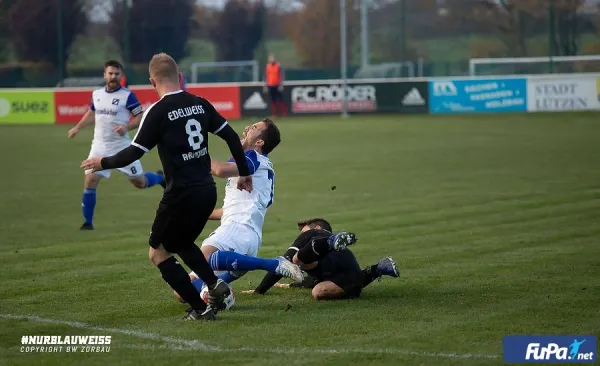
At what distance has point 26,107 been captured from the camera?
38.4 meters

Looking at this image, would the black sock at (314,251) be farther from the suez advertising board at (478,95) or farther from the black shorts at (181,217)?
the suez advertising board at (478,95)

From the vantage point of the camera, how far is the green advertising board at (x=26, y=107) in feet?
125

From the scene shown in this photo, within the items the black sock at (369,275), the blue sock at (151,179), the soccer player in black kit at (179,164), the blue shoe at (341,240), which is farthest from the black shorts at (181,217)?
the blue sock at (151,179)

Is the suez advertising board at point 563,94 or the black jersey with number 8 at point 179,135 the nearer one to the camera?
the black jersey with number 8 at point 179,135

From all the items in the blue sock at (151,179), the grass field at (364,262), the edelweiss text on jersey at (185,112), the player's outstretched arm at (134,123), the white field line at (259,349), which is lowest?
the grass field at (364,262)

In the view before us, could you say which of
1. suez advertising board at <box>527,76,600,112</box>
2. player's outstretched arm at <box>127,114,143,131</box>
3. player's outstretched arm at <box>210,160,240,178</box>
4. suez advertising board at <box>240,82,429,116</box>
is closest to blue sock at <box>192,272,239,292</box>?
player's outstretched arm at <box>210,160,240,178</box>

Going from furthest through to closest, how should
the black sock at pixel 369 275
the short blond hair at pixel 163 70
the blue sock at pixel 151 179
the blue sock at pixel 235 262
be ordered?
the blue sock at pixel 151 179 → the black sock at pixel 369 275 → the blue sock at pixel 235 262 → the short blond hair at pixel 163 70

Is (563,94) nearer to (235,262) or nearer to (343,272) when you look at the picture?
(343,272)

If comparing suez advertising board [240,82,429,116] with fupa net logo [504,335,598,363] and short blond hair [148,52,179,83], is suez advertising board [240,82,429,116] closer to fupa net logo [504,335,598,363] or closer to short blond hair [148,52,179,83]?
short blond hair [148,52,179,83]

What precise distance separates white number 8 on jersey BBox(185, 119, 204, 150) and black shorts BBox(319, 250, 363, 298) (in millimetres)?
1778

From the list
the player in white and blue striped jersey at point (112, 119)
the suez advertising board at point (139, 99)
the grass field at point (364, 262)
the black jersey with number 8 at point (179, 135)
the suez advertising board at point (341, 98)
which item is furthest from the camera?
the suez advertising board at point (139, 99)

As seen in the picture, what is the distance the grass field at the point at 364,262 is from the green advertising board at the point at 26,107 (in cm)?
1467

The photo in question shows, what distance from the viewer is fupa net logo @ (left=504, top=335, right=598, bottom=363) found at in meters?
6.54

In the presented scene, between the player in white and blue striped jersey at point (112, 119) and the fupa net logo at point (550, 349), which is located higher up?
the player in white and blue striped jersey at point (112, 119)
